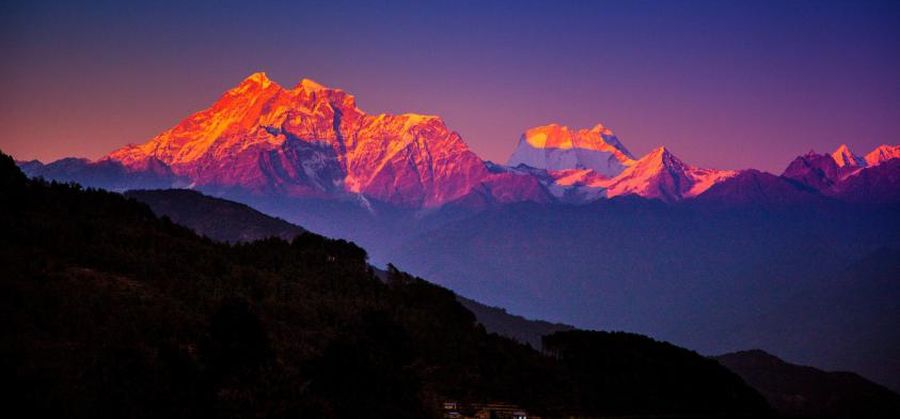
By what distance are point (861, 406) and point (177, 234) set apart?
120079 mm

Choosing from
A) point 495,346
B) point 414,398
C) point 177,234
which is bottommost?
point 414,398

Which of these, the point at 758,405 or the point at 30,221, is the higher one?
the point at 30,221

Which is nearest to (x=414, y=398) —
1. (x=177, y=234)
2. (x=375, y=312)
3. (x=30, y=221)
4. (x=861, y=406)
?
(x=375, y=312)

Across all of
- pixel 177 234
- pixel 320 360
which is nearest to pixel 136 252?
pixel 177 234

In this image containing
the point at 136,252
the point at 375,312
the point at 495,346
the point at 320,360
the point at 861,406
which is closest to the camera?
the point at 320,360

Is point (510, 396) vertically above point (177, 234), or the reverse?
point (177, 234)

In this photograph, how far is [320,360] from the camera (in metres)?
71.6

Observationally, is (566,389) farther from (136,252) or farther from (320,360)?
(136,252)

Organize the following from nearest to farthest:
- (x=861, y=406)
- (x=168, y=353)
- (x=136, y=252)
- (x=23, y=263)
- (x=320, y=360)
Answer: (x=168, y=353), (x=320, y=360), (x=23, y=263), (x=136, y=252), (x=861, y=406)

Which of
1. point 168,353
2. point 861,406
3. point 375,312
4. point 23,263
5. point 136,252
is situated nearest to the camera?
point 168,353

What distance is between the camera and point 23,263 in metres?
80.8

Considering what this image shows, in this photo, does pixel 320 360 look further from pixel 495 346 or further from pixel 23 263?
pixel 495 346

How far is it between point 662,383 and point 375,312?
3487 cm

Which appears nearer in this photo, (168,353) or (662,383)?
(168,353)
